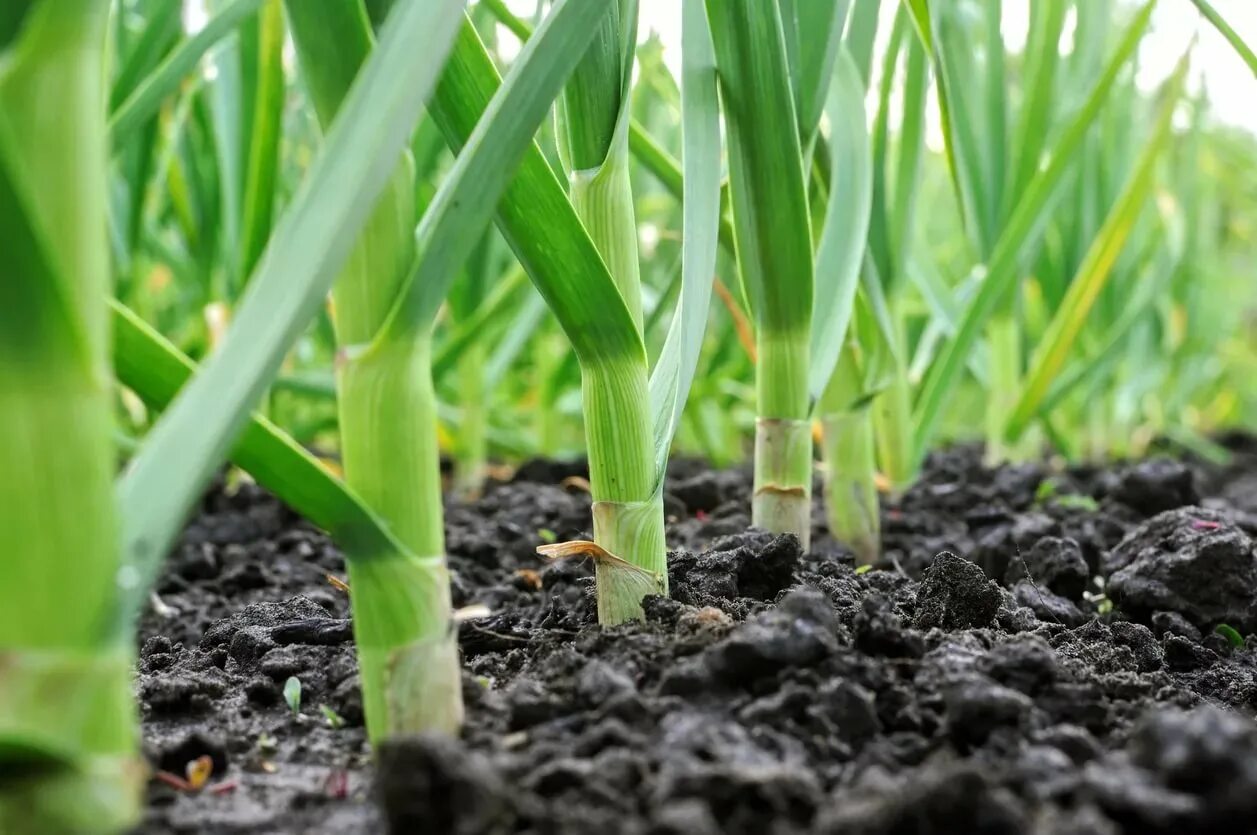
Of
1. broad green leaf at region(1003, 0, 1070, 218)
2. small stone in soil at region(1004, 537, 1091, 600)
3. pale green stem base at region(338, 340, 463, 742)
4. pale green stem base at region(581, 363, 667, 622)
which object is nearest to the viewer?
pale green stem base at region(338, 340, 463, 742)

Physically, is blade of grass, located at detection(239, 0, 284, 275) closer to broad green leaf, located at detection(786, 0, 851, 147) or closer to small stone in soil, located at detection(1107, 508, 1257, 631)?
broad green leaf, located at detection(786, 0, 851, 147)

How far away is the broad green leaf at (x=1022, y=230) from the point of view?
43.4 inches

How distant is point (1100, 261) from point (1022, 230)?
29cm

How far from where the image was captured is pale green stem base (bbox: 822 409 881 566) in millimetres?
1084

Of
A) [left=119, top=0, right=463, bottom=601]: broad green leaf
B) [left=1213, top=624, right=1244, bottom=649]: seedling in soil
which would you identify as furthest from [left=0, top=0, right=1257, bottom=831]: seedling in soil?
[left=1213, top=624, right=1244, bottom=649]: seedling in soil

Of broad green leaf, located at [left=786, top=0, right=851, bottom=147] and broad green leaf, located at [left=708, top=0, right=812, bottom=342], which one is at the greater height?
broad green leaf, located at [left=786, top=0, right=851, bottom=147]

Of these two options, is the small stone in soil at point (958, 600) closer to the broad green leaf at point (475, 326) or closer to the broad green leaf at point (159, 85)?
the broad green leaf at point (159, 85)

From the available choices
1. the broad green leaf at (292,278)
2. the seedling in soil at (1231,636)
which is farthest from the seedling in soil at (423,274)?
the seedling in soil at (1231,636)

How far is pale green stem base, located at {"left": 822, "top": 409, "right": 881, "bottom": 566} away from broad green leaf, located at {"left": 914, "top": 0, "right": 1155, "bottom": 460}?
7.5 inches

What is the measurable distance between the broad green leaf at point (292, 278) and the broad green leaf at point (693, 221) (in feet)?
0.88

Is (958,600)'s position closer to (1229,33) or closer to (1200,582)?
(1200,582)

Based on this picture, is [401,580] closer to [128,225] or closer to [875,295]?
[875,295]

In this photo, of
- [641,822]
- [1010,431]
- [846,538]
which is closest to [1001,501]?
[1010,431]

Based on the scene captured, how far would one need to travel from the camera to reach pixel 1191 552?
0.87 m
